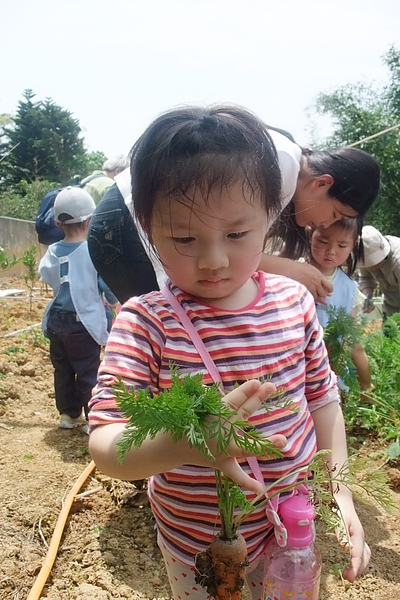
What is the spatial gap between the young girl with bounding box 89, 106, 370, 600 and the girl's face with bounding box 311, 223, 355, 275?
1.51 meters

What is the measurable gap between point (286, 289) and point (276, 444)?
19.6 inches

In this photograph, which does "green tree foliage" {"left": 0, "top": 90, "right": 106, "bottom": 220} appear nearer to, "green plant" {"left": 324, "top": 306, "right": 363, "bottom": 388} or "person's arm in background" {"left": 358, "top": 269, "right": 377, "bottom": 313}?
"person's arm in background" {"left": 358, "top": 269, "right": 377, "bottom": 313}

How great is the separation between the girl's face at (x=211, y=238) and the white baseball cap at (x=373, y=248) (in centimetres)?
390

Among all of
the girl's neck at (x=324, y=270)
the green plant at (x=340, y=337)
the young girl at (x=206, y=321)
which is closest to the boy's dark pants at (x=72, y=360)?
the girl's neck at (x=324, y=270)

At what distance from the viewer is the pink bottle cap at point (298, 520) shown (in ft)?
3.34

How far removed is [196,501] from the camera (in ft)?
3.51

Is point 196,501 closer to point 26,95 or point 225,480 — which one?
point 225,480

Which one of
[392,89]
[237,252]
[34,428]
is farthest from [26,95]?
[237,252]

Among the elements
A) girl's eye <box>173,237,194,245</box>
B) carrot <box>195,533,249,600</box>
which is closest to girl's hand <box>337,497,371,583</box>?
carrot <box>195,533,249,600</box>

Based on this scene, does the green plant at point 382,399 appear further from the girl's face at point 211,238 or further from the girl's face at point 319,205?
the girl's face at point 211,238

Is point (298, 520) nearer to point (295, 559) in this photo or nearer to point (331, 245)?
point (295, 559)

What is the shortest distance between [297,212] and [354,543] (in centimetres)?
140

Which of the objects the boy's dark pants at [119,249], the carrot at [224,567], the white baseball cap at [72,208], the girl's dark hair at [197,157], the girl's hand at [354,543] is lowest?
the girl's hand at [354,543]

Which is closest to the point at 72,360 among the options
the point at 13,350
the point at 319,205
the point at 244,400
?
the point at 13,350
